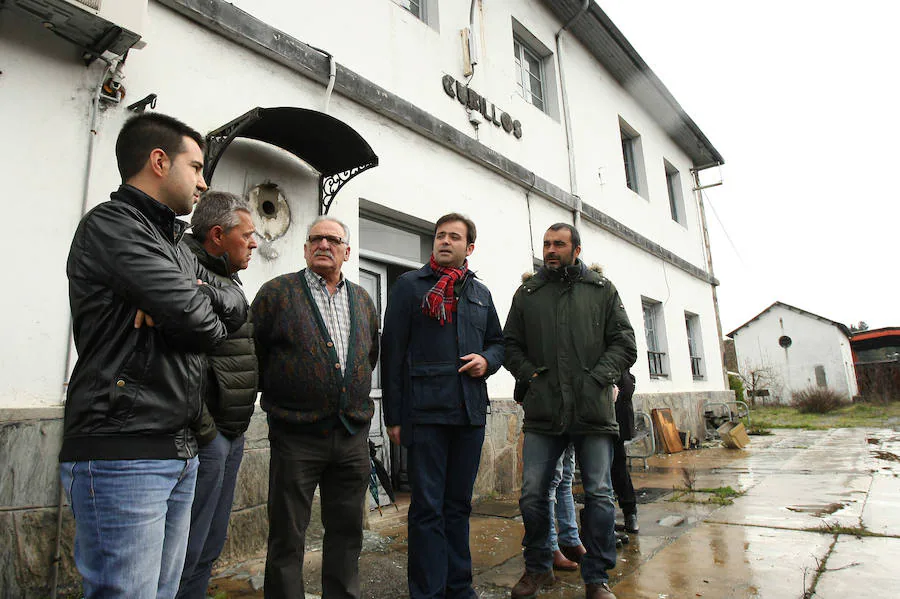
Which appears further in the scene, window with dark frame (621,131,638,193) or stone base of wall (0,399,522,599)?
window with dark frame (621,131,638,193)

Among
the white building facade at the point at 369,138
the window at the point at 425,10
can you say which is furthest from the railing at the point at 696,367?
the window at the point at 425,10

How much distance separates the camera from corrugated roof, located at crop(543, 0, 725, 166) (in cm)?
853

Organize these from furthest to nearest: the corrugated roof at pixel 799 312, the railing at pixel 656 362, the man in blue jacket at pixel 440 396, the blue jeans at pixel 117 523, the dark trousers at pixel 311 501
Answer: the corrugated roof at pixel 799 312 → the railing at pixel 656 362 → the man in blue jacket at pixel 440 396 → the dark trousers at pixel 311 501 → the blue jeans at pixel 117 523

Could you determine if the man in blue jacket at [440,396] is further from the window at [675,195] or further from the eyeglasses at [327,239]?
the window at [675,195]

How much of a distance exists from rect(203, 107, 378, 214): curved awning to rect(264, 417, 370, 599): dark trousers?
2036mm

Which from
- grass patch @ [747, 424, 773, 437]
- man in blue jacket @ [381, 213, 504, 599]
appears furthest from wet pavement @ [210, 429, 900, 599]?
grass patch @ [747, 424, 773, 437]

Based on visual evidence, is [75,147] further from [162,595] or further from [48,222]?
[162,595]

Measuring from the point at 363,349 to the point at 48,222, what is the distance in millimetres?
1884

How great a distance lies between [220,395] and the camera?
202 centimetres

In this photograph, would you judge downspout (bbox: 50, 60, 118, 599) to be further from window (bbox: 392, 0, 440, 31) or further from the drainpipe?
window (bbox: 392, 0, 440, 31)

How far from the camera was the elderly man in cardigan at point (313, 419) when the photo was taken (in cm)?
221

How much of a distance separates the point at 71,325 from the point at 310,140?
6.64 ft

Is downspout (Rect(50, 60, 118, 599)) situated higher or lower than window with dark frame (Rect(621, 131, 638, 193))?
Answer: lower

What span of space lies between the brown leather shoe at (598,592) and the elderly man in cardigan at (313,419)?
3.65 ft
